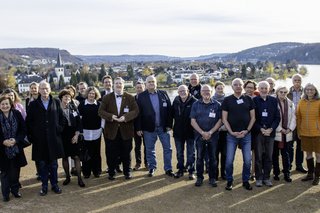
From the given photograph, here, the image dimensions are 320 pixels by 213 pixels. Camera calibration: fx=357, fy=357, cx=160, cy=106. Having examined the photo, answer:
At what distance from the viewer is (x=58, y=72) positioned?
108 meters

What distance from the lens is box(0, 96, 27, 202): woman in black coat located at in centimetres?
520

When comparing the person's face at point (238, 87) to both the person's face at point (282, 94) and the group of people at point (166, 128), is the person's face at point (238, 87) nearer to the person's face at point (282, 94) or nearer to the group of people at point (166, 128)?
the group of people at point (166, 128)

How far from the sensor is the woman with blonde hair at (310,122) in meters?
5.70

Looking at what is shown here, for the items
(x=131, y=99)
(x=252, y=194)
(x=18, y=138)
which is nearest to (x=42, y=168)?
(x=18, y=138)

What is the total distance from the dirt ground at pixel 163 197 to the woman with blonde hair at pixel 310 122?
0.55 metres

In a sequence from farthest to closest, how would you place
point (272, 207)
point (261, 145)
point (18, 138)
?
point (261, 145), point (18, 138), point (272, 207)

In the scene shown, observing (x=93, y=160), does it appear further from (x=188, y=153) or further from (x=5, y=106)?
(x=5, y=106)

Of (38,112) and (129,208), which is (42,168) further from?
(129,208)

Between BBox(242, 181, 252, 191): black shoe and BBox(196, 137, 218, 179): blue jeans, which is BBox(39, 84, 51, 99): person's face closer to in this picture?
BBox(196, 137, 218, 179): blue jeans

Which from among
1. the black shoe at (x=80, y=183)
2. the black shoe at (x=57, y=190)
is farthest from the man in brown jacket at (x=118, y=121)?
the black shoe at (x=57, y=190)

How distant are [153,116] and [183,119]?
0.54m

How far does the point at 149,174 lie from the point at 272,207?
7.49 ft

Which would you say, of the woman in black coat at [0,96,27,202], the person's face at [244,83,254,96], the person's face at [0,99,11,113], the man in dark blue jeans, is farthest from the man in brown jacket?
the person's face at [244,83,254,96]

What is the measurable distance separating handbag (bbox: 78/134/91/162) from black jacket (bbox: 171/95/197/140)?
1534mm
